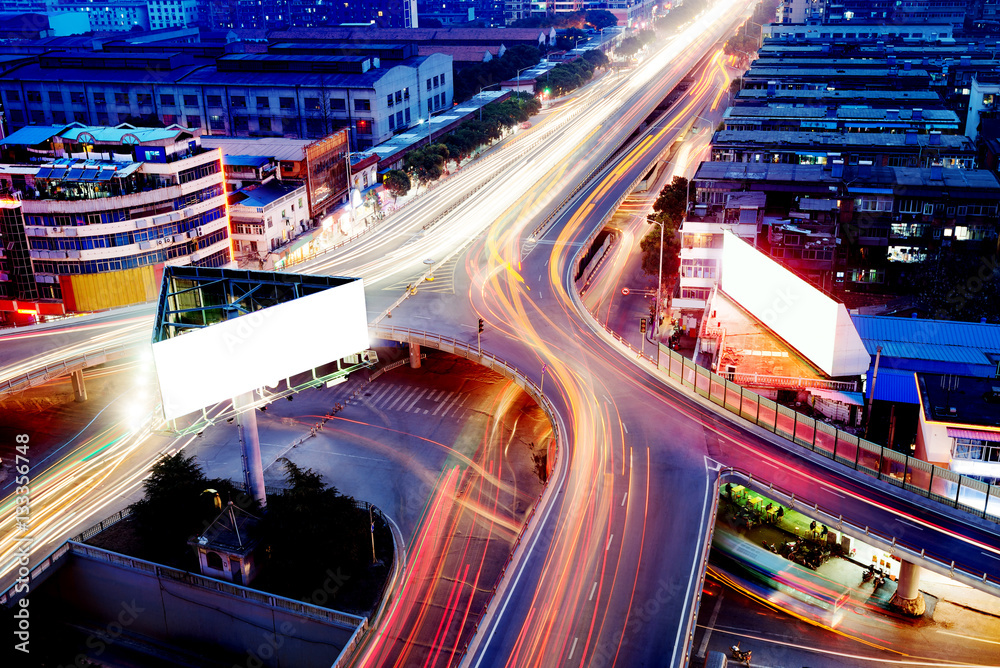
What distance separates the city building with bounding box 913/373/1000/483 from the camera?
44719 mm

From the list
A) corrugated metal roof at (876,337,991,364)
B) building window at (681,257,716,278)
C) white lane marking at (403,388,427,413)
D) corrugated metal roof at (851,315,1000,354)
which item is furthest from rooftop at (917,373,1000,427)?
white lane marking at (403,388,427,413)

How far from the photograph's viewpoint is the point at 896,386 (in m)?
55.0

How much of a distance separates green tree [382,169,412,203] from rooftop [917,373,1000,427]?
67313 mm

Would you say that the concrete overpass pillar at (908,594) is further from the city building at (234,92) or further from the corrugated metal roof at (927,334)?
the city building at (234,92)

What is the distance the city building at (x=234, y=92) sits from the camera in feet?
416

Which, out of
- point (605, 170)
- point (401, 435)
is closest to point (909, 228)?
point (605, 170)

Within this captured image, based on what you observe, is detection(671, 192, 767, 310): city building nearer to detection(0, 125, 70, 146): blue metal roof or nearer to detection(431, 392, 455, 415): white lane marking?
detection(431, 392, 455, 415): white lane marking

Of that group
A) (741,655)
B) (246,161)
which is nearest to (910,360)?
(741,655)

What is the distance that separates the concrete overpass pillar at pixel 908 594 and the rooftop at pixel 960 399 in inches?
336

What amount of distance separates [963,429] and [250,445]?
38.6 m

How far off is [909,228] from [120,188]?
72.7 m

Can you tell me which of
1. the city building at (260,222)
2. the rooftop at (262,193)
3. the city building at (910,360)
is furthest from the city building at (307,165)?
the city building at (910,360)

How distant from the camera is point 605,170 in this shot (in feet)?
359

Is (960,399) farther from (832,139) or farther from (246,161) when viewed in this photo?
(246,161)
